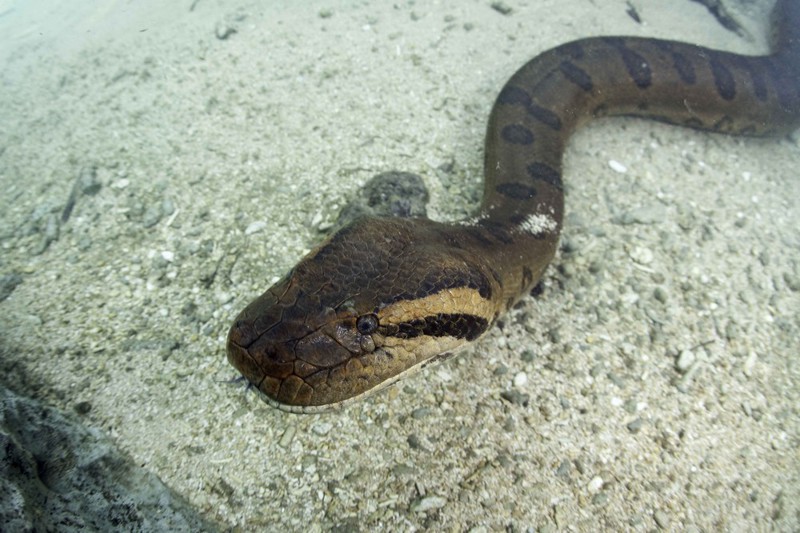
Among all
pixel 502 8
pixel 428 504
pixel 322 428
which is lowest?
pixel 428 504

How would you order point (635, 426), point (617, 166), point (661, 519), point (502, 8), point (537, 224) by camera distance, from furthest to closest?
point (502, 8) → point (617, 166) → point (537, 224) → point (635, 426) → point (661, 519)

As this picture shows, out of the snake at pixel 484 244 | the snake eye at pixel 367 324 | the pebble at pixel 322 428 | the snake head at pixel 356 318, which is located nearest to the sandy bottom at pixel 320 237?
the pebble at pixel 322 428

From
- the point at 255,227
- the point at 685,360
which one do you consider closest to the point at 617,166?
the point at 685,360

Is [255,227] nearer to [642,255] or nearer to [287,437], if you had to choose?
[287,437]

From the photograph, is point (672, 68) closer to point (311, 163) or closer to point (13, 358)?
point (311, 163)

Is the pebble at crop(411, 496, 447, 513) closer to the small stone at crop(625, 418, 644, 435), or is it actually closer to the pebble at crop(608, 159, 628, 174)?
the small stone at crop(625, 418, 644, 435)

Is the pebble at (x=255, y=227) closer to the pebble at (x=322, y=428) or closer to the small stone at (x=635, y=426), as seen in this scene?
the pebble at (x=322, y=428)

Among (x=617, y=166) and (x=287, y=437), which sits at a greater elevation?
(x=287, y=437)

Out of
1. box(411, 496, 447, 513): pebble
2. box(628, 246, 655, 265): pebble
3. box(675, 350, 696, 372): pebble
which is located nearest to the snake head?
box(411, 496, 447, 513): pebble
